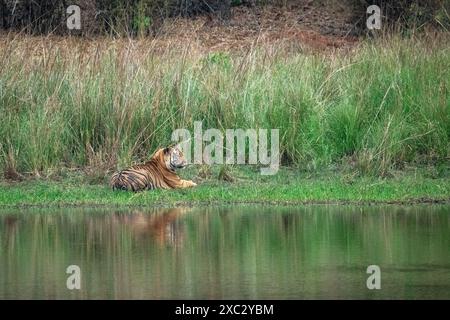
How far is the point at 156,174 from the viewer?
1653 cm

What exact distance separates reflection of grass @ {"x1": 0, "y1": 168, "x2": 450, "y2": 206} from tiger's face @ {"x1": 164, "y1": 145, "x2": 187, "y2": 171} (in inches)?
9.9

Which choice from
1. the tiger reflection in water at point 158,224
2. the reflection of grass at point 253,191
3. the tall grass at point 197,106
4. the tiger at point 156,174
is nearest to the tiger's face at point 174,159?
the tiger at point 156,174

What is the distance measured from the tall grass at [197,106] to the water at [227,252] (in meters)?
2.24

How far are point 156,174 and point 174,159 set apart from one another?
1.26 ft

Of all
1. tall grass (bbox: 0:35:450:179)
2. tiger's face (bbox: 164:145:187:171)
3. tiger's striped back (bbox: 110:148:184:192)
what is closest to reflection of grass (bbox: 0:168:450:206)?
tiger's striped back (bbox: 110:148:184:192)

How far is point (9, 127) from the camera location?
56.4ft

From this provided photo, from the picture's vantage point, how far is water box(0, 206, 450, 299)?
35.0 feet

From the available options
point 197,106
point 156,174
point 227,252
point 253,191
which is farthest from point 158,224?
point 197,106

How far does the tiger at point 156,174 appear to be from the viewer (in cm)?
1608

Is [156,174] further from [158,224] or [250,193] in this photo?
[158,224]

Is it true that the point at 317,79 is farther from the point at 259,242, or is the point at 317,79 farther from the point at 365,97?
the point at 259,242

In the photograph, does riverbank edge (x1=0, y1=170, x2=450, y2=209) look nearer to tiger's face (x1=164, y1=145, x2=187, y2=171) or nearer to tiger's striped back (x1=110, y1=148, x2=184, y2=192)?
tiger's striped back (x1=110, y1=148, x2=184, y2=192)
